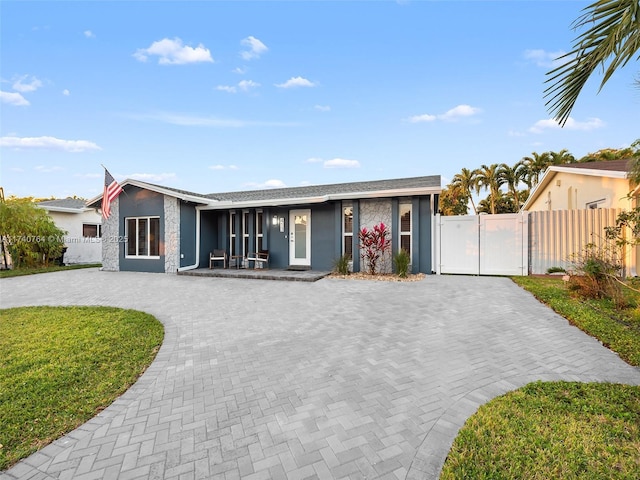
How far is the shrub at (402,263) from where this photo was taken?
10109mm

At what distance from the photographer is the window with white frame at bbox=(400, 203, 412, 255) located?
10.9m

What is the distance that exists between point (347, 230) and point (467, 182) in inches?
871

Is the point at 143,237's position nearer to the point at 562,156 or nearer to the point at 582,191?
the point at 582,191

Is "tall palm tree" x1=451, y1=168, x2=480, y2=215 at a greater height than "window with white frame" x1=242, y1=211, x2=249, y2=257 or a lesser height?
greater

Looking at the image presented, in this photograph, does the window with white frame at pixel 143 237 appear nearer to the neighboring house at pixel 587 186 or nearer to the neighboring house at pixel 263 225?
the neighboring house at pixel 263 225

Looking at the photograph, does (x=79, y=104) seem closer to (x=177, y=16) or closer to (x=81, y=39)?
(x=81, y=39)

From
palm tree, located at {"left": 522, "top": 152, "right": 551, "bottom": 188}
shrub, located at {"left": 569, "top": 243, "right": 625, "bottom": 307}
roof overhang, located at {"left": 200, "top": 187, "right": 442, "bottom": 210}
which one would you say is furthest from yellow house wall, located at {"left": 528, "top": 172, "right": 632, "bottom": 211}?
palm tree, located at {"left": 522, "top": 152, "right": 551, "bottom": 188}

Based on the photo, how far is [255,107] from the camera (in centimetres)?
1445

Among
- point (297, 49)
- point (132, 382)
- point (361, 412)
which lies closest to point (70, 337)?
point (132, 382)

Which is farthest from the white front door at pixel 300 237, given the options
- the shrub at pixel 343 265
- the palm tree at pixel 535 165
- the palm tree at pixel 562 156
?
the palm tree at pixel 562 156

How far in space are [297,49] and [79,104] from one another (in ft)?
32.0

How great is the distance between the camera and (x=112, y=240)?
42.7 ft

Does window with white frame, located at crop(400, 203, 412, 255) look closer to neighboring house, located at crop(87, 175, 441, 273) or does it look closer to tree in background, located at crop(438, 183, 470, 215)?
neighboring house, located at crop(87, 175, 441, 273)

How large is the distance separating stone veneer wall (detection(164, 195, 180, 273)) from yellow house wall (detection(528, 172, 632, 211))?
13.8 metres
